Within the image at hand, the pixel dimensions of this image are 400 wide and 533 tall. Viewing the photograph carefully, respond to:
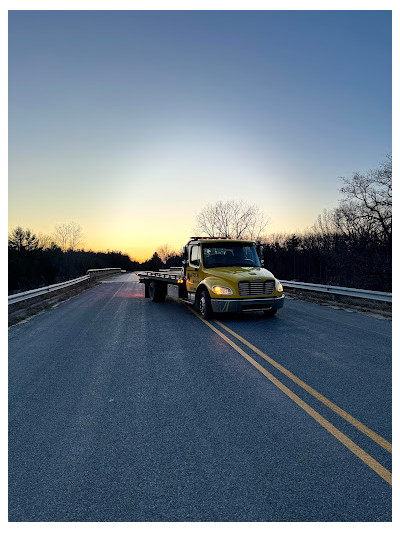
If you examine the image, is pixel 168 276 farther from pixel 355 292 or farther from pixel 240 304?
pixel 355 292

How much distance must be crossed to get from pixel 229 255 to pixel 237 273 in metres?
1.44

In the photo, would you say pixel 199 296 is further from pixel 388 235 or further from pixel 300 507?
pixel 388 235

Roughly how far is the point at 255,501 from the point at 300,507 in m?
0.32

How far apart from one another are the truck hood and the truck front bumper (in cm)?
60

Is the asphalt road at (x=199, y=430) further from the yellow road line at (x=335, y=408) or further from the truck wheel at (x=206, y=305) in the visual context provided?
the truck wheel at (x=206, y=305)

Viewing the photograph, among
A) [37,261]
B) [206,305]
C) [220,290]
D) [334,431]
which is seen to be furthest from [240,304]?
[37,261]

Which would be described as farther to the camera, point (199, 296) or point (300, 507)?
point (199, 296)

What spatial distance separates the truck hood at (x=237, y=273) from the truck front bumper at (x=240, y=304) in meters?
0.60

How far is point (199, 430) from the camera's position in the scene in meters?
4.02

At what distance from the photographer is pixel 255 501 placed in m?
2.79

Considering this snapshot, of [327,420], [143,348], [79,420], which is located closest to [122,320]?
[143,348]

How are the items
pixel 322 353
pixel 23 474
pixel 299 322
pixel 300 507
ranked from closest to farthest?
1. pixel 300 507
2. pixel 23 474
3. pixel 322 353
4. pixel 299 322

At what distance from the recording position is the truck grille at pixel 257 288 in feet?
34.9

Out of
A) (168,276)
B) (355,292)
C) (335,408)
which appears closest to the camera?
(335,408)
